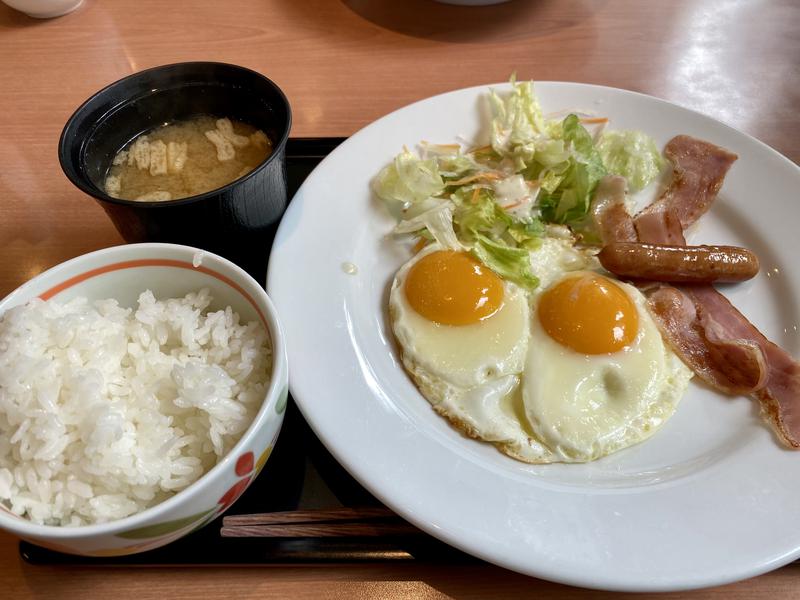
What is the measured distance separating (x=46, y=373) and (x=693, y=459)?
159cm

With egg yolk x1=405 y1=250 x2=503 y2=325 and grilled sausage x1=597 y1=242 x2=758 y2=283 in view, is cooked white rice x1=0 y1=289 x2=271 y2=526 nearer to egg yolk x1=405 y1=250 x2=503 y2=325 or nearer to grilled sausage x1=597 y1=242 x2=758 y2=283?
egg yolk x1=405 y1=250 x2=503 y2=325

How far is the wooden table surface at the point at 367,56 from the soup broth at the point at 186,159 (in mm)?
365

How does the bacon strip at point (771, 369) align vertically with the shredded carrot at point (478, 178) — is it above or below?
below

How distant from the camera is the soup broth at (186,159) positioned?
167 cm

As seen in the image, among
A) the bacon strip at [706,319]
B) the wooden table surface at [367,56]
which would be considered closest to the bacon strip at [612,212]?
the bacon strip at [706,319]

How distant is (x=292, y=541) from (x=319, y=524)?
0.07 meters

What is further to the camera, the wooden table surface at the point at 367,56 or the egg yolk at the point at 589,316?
the wooden table surface at the point at 367,56

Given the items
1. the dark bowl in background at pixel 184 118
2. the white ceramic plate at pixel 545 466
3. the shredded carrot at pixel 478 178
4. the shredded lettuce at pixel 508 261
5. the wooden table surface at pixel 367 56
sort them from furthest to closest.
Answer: the wooden table surface at pixel 367 56
the shredded carrot at pixel 478 178
the shredded lettuce at pixel 508 261
the dark bowl in background at pixel 184 118
the white ceramic plate at pixel 545 466

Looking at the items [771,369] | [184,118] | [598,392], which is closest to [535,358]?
[598,392]

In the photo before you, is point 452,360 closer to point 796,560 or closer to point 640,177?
point 796,560

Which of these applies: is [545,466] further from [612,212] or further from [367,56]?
[367,56]

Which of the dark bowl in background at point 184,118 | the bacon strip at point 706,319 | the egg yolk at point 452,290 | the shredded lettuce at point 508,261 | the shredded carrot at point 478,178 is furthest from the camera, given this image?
the shredded carrot at point 478,178

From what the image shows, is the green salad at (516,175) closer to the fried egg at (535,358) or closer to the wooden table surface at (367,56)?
the fried egg at (535,358)

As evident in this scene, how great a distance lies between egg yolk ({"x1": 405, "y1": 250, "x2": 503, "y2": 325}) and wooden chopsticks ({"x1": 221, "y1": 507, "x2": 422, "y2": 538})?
2.02ft
